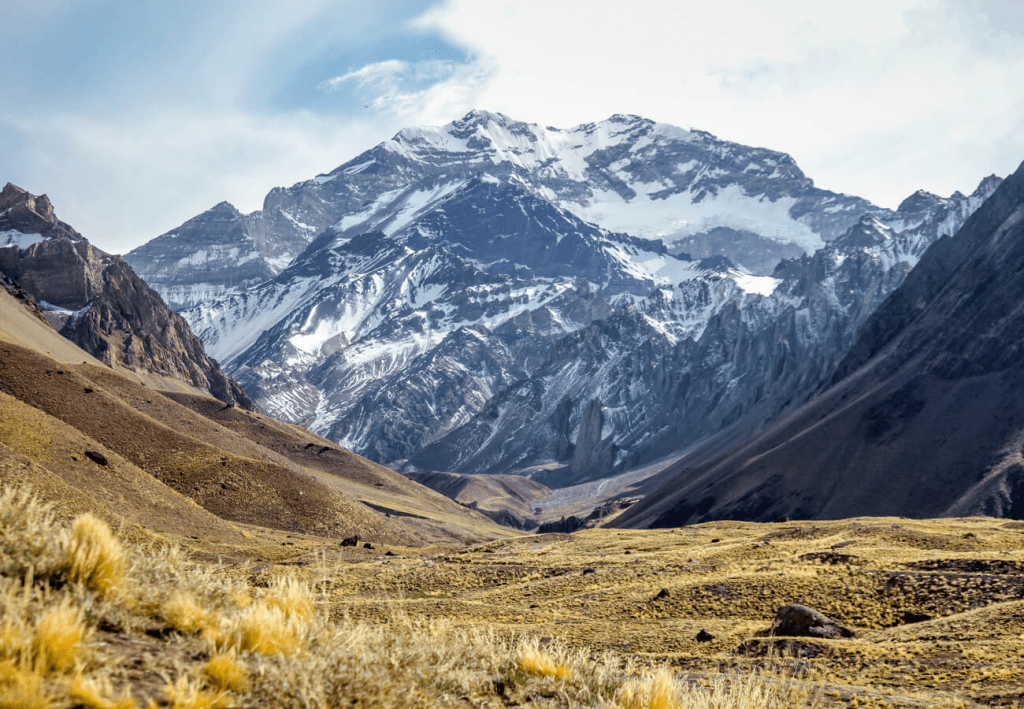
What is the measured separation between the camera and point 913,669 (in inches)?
864

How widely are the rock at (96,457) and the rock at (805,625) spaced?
51.5 m

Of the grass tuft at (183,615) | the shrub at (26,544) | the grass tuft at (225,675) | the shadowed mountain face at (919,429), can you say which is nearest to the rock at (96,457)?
the shrub at (26,544)

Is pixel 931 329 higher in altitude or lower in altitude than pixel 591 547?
higher

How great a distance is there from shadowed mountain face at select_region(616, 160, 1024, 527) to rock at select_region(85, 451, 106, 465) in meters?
113

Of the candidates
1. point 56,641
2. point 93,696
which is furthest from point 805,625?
point 56,641

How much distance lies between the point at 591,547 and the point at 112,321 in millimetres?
156839

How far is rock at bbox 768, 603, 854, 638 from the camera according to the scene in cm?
2666

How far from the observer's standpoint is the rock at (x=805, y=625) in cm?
2666

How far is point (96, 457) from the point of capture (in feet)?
199

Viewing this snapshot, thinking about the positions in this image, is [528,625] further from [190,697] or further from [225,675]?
[190,697]

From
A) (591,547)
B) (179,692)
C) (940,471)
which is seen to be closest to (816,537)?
(591,547)

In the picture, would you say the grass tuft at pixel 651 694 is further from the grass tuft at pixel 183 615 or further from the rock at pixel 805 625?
the rock at pixel 805 625

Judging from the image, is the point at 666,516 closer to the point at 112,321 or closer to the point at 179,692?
the point at 112,321

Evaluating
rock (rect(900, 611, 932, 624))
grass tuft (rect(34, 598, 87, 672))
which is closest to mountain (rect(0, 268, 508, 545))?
grass tuft (rect(34, 598, 87, 672))
